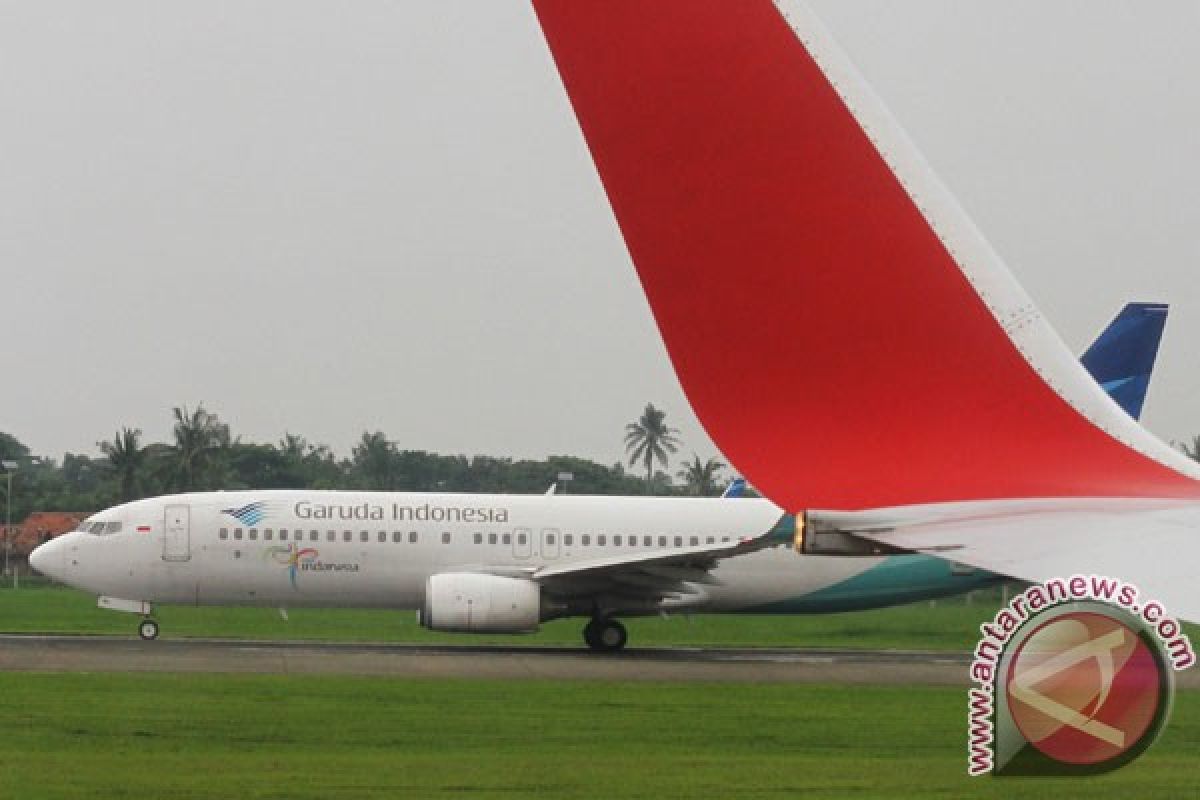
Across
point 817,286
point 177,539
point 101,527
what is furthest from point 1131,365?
point 101,527

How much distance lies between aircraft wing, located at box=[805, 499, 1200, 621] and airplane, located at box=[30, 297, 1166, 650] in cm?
2331

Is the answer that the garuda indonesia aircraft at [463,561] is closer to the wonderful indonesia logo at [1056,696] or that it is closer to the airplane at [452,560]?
the airplane at [452,560]

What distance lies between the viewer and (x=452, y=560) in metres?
27.3

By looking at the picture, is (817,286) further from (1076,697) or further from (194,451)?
(194,451)

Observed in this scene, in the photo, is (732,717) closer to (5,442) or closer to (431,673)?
(431,673)

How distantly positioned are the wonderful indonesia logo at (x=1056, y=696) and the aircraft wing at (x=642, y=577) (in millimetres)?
22749

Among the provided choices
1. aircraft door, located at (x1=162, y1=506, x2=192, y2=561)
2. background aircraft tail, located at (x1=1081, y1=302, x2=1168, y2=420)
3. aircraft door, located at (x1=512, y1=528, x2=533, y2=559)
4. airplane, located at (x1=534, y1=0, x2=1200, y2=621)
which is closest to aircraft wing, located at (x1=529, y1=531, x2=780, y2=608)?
aircraft door, located at (x1=512, y1=528, x2=533, y2=559)

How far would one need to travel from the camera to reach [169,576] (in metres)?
27.1

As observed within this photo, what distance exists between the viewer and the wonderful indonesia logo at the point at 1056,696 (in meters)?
2.79

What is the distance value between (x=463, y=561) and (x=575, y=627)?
715cm

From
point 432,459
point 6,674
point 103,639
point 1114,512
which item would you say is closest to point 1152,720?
point 1114,512

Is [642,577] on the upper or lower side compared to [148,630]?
upper

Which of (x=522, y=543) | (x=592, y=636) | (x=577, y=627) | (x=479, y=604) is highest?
(x=522, y=543)

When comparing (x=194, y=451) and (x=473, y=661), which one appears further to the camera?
(x=194, y=451)
